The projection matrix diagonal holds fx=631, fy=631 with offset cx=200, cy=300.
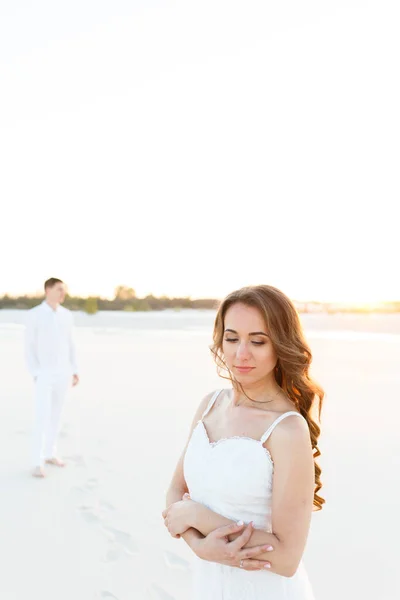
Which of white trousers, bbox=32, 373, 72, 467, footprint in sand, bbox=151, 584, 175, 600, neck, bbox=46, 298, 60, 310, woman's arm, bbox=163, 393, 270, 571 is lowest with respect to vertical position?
footprint in sand, bbox=151, 584, 175, 600

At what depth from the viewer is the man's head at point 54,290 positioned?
5.80 m

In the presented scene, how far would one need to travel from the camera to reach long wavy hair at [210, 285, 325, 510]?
1865 mm

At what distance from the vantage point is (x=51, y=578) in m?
3.76

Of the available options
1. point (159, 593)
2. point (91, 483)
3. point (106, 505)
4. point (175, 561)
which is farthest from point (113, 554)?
point (91, 483)

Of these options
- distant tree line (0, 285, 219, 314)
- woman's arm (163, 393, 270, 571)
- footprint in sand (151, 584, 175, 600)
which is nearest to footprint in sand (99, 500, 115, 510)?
footprint in sand (151, 584, 175, 600)

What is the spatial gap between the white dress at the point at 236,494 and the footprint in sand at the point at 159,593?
5.26 feet

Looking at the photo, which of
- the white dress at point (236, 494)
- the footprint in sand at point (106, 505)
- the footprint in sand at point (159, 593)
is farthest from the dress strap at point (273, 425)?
the footprint in sand at point (106, 505)

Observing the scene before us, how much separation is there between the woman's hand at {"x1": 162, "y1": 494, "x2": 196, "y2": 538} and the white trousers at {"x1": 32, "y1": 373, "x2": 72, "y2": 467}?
4094mm

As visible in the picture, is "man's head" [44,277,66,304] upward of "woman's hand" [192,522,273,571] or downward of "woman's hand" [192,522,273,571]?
upward

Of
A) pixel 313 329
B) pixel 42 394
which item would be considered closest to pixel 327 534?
pixel 42 394

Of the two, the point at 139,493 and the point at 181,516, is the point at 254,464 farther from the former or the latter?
the point at 139,493

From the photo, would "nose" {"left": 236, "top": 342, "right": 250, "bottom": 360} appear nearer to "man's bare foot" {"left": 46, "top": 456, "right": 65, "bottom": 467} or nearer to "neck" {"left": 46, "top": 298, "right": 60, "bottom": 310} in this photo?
"neck" {"left": 46, "top": 298, "right": 60, "bottom": 310}

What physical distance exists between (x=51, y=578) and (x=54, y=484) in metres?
1.78

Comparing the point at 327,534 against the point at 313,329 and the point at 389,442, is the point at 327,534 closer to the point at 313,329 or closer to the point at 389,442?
the point at 389,442
